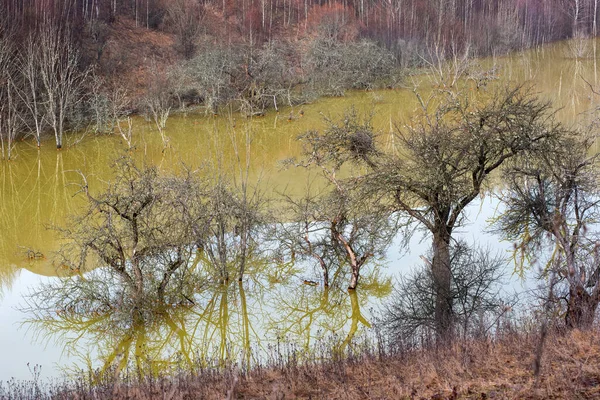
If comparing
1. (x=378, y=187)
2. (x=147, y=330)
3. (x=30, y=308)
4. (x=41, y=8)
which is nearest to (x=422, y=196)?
(x=378, y=187)

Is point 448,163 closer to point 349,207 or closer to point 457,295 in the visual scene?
point 349,207

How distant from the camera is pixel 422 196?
42.2 feet

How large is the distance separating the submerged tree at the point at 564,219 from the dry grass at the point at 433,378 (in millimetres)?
1477

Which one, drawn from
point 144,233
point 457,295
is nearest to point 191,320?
point 144,233

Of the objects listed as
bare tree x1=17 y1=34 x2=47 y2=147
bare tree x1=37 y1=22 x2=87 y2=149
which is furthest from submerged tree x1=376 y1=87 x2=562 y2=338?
bare tree x1=17 y1=34 x2=47 y2=147

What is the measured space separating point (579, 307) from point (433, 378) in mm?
3911

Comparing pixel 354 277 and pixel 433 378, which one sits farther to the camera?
pixel 354 277

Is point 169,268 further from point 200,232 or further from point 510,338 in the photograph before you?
point 510,338

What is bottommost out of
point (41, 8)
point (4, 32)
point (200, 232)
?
point (200, 232)

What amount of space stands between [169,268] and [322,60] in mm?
30350

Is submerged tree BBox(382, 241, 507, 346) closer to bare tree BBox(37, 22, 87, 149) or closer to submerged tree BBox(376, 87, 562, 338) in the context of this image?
submerged tree BBox(376, 87, 562, 338)

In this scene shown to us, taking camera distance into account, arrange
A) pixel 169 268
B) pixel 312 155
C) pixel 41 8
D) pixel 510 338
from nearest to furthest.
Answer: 1. pixel 510 338
2. pixel 169 268
3. pixel 312 155
4. pixel 41 8

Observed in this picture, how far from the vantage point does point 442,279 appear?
1255 cm

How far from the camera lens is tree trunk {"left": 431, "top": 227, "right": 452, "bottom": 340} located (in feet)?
37.6
